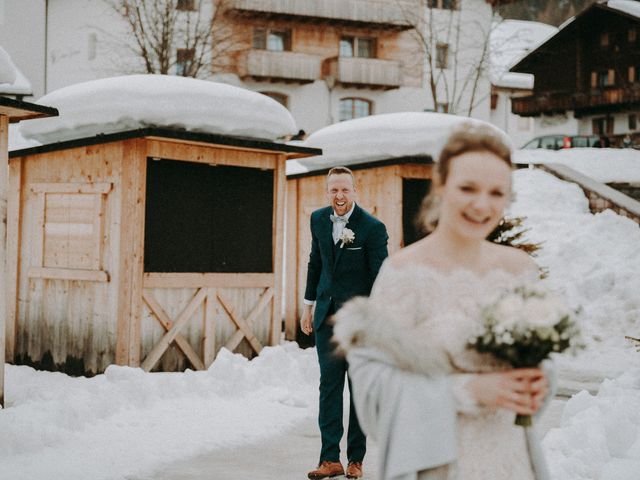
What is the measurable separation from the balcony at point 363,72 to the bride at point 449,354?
135ft

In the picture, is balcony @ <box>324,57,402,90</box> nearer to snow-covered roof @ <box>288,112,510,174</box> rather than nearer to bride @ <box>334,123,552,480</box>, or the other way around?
snow-covered roof @ <box>288,112,510,174</box>

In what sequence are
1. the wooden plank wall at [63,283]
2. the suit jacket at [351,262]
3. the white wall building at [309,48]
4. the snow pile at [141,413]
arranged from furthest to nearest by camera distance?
the white wall building at [309,48] → the wooden plank wall at [63,283] → the snow pile at [141,413] → the suit jacket at [351,262]

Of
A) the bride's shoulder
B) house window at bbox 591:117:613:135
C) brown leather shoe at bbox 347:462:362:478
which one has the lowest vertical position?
brown leather shoe at bbox 347:462:362:478

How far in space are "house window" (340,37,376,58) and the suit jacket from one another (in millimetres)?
39396

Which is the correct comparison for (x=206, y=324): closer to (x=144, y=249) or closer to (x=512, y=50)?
(x=144, y=249)

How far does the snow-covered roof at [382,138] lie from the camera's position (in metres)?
13.3

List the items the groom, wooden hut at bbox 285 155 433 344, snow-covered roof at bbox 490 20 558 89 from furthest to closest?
snow-covered roof at bbox 490 20 558 89 < wooden hut at bbox 285 155 433 344 < the groom

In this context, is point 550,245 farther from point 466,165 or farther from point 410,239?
point 466,165

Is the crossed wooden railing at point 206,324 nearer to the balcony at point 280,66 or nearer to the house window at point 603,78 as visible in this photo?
the balcony at point 280,66

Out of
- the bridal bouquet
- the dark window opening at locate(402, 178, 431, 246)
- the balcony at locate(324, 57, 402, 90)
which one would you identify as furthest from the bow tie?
→ the balcony at locate(324, 57, 402, 90)

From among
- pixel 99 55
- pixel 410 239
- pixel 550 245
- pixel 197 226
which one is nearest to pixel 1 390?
pixel 197 226

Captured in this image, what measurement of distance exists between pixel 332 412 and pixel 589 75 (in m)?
46.2

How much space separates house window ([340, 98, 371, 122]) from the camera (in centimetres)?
4506

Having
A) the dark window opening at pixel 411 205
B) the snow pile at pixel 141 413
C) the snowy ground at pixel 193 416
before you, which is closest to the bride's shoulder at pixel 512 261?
the snowy ground at pixel 193 416
